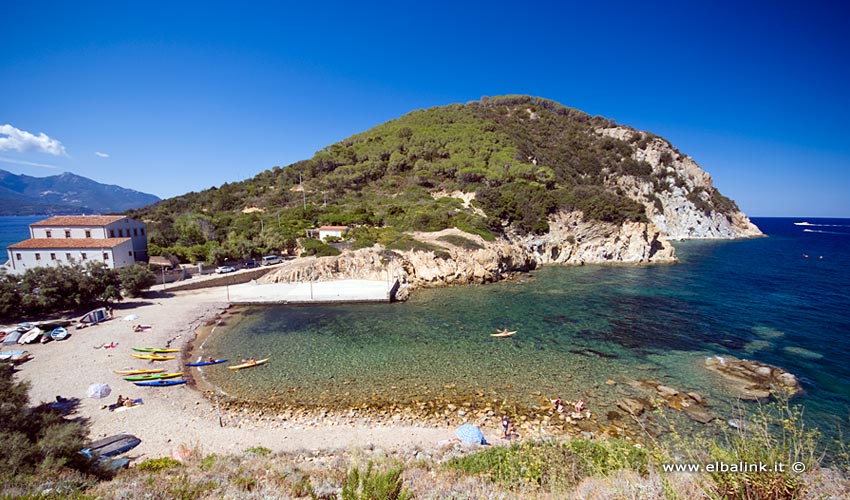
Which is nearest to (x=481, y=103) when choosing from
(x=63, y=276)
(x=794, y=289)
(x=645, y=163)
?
(x=645, y=163)

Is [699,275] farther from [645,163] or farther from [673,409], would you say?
[645,163]

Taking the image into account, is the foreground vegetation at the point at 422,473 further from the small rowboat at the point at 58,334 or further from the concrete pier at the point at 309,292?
the concrete pier at the point at 309,292

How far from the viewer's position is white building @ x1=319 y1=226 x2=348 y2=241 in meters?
40.0

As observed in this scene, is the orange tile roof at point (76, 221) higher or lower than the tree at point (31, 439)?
higher

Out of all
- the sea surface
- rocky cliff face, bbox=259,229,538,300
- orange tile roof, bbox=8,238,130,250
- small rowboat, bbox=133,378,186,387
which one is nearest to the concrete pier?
rocky cliff face, bbox=259,229,538,300

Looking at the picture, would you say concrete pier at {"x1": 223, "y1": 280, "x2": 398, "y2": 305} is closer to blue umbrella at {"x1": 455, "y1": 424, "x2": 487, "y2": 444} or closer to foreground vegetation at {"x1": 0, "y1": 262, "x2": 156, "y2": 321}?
foreground vegetation at {"x1": 0, "y1": 262, "x2": 156, "y2": 321}

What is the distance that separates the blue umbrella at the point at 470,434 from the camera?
10516 mm

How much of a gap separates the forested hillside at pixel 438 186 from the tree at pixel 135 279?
24.6 ft

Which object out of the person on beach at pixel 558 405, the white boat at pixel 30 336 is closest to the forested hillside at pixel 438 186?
the white boat at pixel 30 336

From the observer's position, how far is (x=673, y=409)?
12352 millimetres

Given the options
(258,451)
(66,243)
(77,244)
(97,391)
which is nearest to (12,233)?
(66,243)

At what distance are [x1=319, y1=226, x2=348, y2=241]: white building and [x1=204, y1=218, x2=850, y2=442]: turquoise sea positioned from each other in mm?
15321

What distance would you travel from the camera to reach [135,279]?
24.1 m

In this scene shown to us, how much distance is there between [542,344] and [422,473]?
12618mm
